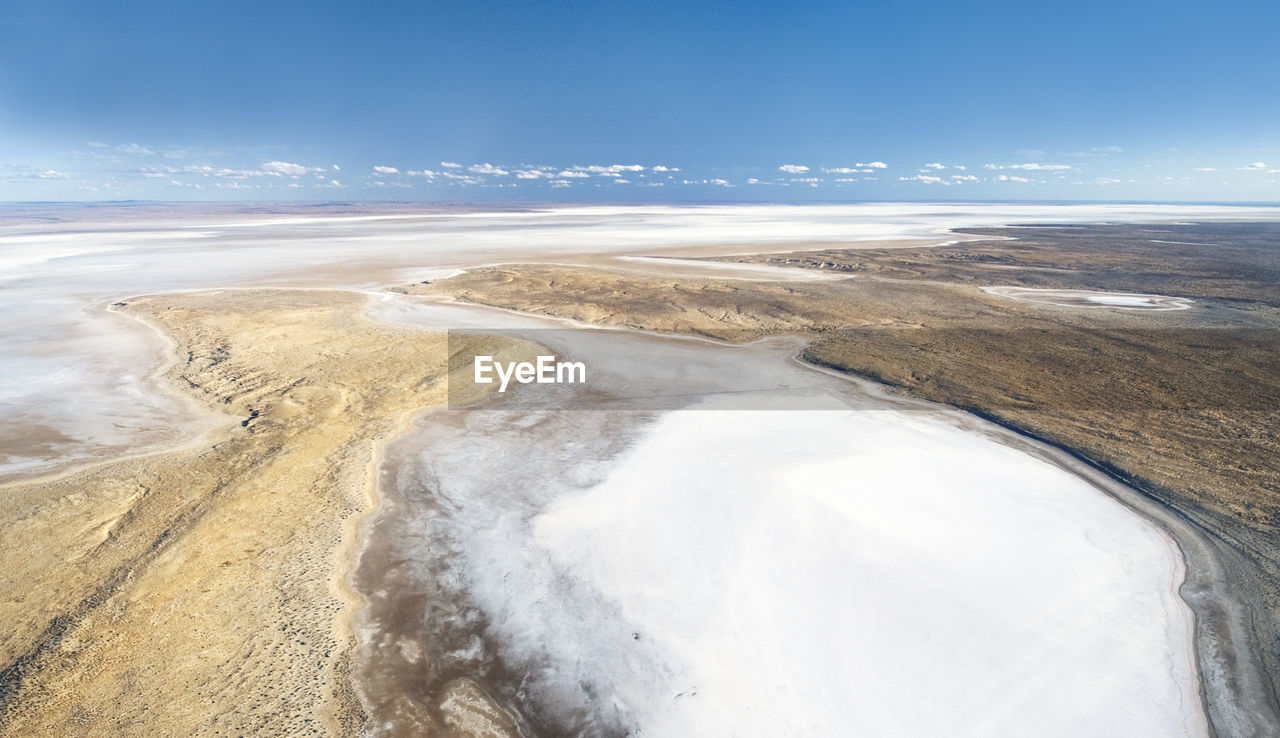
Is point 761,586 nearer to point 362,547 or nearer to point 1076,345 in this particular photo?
point 362,547

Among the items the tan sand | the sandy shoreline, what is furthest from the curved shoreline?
the tan sand

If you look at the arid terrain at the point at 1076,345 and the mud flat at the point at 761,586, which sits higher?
the arid terrain at the point at 1076,345

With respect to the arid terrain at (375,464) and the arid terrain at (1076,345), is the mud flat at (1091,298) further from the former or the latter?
the arid terrain at (1076,345)

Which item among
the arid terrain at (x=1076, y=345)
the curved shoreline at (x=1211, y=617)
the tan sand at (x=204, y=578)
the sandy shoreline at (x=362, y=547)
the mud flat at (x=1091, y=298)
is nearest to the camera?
the tan sand at (x=204, y=578)

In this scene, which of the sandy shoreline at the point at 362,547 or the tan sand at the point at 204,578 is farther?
the sandy shoreline at the point at 362,547

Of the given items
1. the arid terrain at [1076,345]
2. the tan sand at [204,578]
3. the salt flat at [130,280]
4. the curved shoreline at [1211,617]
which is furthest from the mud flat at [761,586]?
the salt flat at [130,280]

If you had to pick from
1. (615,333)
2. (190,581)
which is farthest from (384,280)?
(190,581)

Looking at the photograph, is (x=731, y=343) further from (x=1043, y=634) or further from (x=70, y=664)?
(x=70, y=664)

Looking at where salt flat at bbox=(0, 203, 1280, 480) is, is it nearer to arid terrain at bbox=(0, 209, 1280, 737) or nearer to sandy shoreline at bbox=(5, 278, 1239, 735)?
arid terrain at bbox=(0, 209, 1280, 737)

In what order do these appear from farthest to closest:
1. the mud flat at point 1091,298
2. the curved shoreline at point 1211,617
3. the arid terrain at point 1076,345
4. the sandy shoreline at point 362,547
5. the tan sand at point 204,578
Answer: the mud flat at point 1091,298
the arid terrain at point 1076,345
the sandy shoreline at point 362,547
the curved shoreline at point 1211,617
the tan sand at point 204,578
